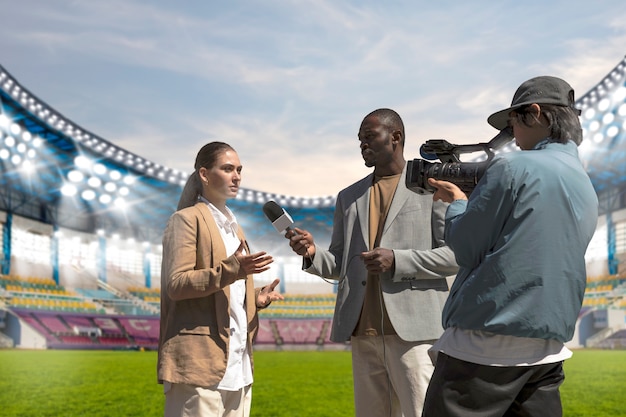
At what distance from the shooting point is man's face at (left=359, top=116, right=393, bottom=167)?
3.45 meters

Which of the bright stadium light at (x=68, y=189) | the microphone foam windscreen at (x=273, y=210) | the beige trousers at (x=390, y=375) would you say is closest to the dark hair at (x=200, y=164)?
the microphone foam windscreen at (x=273, y=210)

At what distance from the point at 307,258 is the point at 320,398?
10.3 m

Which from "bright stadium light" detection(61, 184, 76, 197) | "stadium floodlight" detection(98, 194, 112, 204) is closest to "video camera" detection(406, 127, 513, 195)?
"bright stadium light" detection(61, 184, 76, 197)

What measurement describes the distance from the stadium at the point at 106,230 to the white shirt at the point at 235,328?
26867mm

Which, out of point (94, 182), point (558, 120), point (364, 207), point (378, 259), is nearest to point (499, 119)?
point (558, 120)

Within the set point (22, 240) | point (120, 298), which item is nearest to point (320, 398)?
point (22, 240)

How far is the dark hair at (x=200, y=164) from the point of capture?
334 centimetres

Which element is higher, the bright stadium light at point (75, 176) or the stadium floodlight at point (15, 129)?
the stadium floodlight at point (15, 129)

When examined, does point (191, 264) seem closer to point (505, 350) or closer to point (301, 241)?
point (301, 241)

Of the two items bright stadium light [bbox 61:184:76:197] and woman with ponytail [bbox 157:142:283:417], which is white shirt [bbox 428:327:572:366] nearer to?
woman with ponytail [bbox 157:142:283:417]

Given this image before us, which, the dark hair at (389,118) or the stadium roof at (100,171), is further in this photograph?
the stadium roof at (100,171)

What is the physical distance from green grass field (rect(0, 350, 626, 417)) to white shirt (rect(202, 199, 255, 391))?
7.82 m

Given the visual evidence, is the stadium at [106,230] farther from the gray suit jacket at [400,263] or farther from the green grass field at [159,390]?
the gray suit jacket at [400,263]

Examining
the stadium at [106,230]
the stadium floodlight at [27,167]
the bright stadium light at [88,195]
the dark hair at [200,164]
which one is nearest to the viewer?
the dark hair at [200,164]
